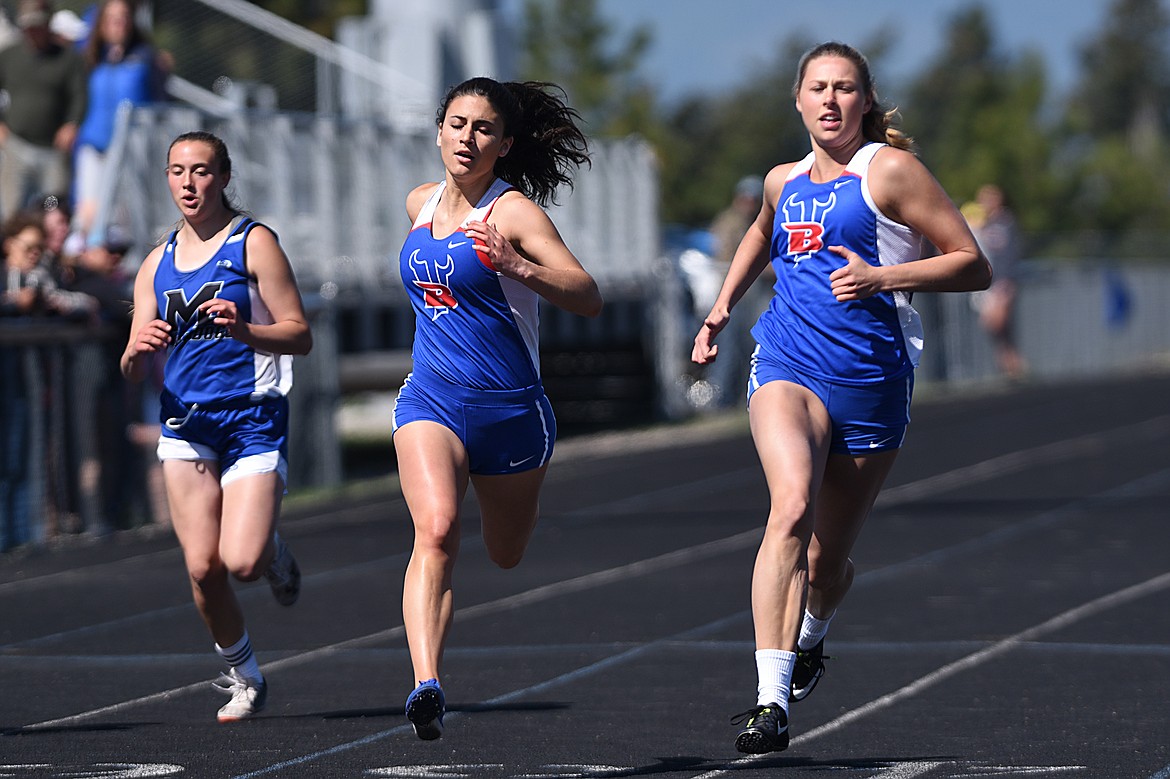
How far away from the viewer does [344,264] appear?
60.5 feet

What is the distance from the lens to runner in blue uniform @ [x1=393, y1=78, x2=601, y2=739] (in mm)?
6258

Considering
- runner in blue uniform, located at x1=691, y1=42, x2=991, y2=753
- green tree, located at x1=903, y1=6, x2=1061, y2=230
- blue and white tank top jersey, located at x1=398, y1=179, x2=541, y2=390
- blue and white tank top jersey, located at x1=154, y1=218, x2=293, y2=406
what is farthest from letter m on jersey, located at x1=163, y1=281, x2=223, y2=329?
green tree, located at x1=903, y1=6, x2=1061, y2=230

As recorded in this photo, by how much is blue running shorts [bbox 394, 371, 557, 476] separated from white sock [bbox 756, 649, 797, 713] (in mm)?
994

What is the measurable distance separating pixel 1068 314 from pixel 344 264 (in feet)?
53.3

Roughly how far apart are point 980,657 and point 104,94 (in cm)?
956

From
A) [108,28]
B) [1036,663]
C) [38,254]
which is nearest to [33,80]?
[108,28]

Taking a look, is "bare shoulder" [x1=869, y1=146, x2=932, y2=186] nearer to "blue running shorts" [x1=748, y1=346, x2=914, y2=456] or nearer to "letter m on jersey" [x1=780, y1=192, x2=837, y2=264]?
"letter m on jersey" [x1=780, y1=192, x2=837, y2=264]

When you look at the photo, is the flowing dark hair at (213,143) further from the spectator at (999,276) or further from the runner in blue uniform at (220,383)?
the spectator at (999,276)

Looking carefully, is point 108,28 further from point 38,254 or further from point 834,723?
point 834,723

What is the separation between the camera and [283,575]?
763 centimetres

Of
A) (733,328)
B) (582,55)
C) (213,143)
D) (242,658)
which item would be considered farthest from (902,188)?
(582,55)

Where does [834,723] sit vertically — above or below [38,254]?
below

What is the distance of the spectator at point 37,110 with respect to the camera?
15773mm

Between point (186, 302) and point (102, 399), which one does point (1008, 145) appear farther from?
point (186, 302)
